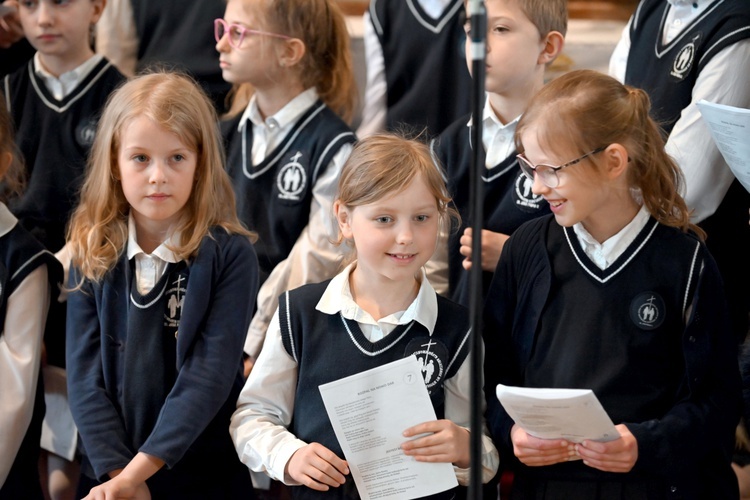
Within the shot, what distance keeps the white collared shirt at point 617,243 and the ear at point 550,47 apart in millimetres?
651

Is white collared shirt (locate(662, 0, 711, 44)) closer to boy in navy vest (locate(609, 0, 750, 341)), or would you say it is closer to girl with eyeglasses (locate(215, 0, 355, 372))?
boy in navy vest (locate(609, 0, 750, 341))

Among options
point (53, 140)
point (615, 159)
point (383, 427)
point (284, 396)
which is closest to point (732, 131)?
point (615, 159)

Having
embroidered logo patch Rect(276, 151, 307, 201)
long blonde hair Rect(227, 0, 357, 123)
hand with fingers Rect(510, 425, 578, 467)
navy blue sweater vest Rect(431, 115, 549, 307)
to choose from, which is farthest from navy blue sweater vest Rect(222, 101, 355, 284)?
hand with fingers Rect(510, 425, 578, 467)

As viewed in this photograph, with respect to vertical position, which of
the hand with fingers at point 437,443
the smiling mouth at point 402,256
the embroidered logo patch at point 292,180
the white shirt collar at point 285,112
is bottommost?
the hand with fingers at point 437,443

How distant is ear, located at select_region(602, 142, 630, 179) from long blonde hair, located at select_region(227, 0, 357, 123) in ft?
3.82

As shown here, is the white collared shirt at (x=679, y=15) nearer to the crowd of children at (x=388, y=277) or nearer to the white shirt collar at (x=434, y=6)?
the crowd of children at (x=388, y=277)

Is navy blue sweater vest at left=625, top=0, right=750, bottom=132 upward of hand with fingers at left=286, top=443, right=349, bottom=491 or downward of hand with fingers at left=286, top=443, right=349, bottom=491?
upward

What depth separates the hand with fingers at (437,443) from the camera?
1.86 metres

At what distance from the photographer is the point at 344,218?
2.03m

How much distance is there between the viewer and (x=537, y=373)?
1.97 metres

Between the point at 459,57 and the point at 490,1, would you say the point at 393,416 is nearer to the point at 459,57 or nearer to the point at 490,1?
the point at 490,1

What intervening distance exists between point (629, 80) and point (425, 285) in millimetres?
964

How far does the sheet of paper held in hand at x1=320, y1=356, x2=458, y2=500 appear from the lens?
6.10ft

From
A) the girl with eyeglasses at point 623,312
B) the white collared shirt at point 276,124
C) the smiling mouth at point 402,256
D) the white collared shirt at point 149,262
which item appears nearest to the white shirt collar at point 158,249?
the white collared shirt at point 149,262
